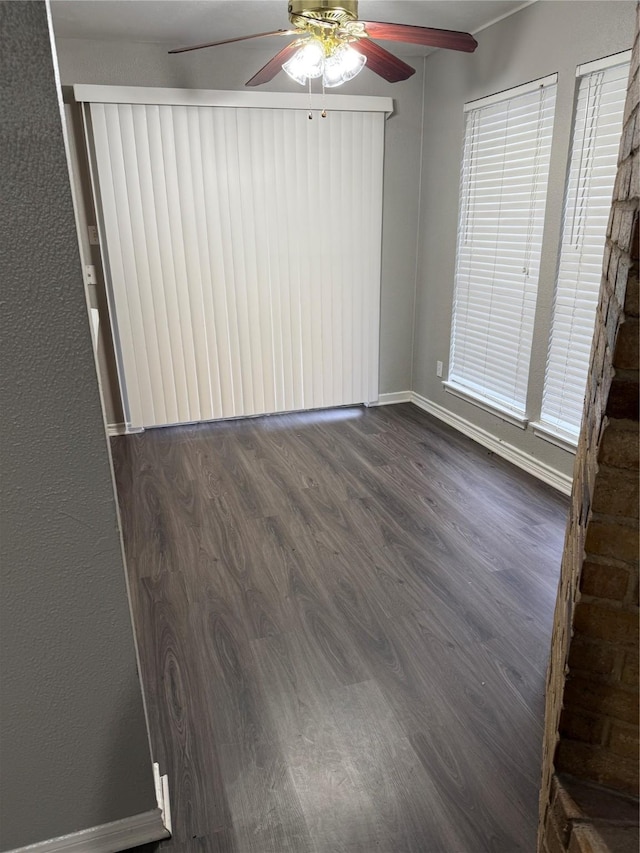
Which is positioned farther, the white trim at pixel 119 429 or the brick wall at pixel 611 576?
the white trim at pixel 119 429

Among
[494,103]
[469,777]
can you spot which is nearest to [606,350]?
[469,777]

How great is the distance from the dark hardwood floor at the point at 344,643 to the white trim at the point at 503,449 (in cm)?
7

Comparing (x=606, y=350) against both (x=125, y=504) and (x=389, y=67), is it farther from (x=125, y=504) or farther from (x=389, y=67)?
(x=125, y=504)

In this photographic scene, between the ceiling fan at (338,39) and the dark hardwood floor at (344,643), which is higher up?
the ceiling fan at (338,39)

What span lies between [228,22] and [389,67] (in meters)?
1.03

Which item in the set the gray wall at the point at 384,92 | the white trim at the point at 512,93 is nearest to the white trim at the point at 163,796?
the white trim at the point at 512,93

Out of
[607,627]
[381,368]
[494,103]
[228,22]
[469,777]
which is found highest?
[228,22]

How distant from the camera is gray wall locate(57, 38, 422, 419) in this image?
10.9 feet

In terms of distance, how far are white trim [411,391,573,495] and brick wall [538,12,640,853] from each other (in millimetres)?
2201

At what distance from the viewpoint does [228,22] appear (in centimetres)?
304

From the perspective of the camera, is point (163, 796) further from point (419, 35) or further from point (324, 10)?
point (419, 35)

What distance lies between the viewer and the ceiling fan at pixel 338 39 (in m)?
2.02

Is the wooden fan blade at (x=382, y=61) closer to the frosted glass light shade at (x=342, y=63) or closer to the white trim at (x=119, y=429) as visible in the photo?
the frosted glass light shade at (x=342, y=63)

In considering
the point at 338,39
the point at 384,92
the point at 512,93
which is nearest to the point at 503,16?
the point at 512,93
